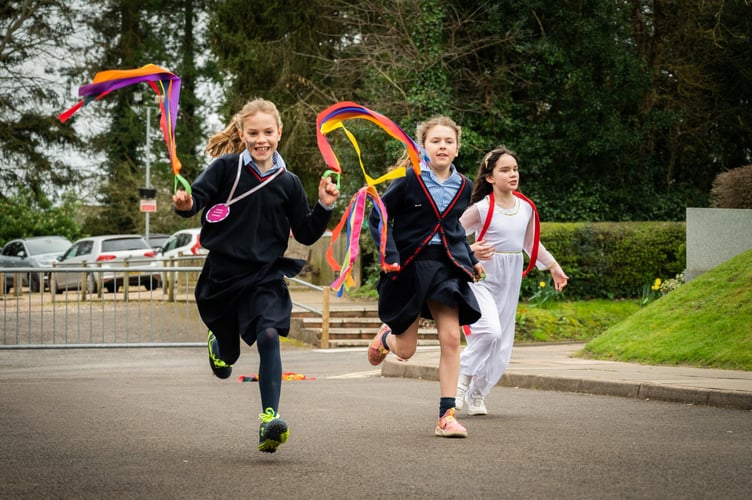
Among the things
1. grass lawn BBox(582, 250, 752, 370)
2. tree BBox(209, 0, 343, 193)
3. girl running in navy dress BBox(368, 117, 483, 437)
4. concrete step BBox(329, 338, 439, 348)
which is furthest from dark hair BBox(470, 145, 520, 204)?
tree BBox(209, 0, 343, 193)

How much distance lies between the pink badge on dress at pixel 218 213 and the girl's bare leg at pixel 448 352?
1612 millimetres

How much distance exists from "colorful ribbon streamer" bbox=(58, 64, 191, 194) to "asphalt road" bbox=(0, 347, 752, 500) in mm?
1606

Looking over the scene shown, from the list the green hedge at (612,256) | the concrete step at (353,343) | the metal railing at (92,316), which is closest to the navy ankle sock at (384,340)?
the metal railing at (92,316)

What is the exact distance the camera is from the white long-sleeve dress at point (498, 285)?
8133 mm

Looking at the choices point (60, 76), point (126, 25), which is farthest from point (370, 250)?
point (126, 25)

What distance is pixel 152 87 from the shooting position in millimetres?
6121

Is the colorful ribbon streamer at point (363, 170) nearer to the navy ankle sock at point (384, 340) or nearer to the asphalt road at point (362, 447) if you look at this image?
the navy ankle sock at point (384, 340)

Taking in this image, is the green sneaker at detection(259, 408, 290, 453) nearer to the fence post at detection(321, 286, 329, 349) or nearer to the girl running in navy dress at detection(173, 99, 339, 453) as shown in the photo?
the girl running in navy dress at detection(173, 99, 339, 453)

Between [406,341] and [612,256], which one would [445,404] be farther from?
[612,256]

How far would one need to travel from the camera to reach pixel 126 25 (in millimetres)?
51938

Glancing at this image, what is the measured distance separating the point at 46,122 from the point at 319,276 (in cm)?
1380

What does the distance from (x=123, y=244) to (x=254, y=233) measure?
27.4m

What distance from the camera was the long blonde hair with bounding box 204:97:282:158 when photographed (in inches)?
257

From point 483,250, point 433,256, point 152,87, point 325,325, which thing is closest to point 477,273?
point 433,256
